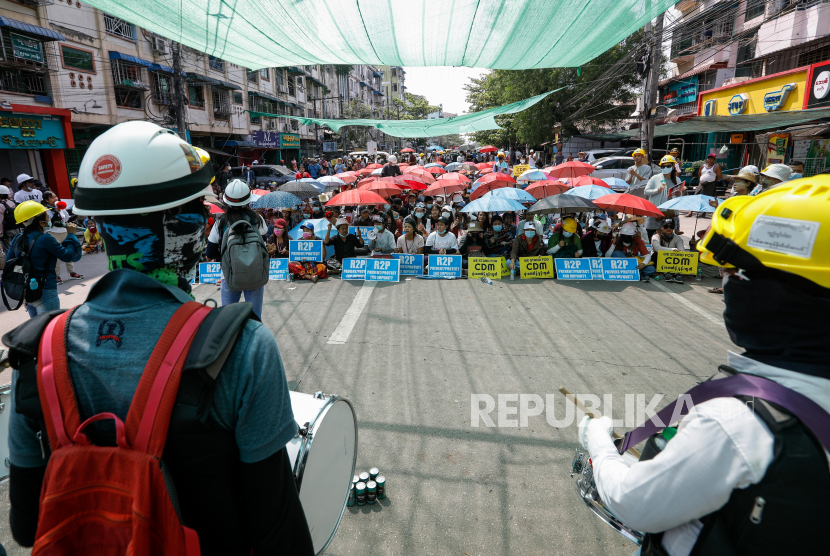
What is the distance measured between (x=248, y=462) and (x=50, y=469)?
1.46 feet

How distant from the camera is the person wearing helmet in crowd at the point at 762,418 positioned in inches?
39.9

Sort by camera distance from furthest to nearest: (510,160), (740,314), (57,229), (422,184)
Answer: (510,160)
(422,184)
(57,229)
(740,314)

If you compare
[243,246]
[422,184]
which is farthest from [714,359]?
[422,184]

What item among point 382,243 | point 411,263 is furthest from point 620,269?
point 382,243

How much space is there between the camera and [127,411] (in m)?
1.11

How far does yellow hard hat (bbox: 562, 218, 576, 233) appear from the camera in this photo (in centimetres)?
920

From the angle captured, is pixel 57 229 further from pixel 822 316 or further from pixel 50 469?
pixel 822 316

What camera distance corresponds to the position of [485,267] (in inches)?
357

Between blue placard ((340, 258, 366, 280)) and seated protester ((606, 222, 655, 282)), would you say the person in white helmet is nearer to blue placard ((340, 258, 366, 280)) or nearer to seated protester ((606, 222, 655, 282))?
blue placard ((340, 258, 366, 280))

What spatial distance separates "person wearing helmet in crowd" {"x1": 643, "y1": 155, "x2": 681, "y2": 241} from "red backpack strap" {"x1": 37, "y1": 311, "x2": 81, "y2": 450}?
35.0 feet

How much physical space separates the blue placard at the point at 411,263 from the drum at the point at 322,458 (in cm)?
696

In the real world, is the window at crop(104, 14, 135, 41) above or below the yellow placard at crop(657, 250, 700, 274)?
above

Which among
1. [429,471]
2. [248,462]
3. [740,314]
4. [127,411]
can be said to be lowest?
[429,471]

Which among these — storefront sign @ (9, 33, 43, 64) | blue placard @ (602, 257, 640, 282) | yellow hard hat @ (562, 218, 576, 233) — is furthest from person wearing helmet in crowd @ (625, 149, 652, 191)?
storefront sign @ (9, 33, 43, 64)
